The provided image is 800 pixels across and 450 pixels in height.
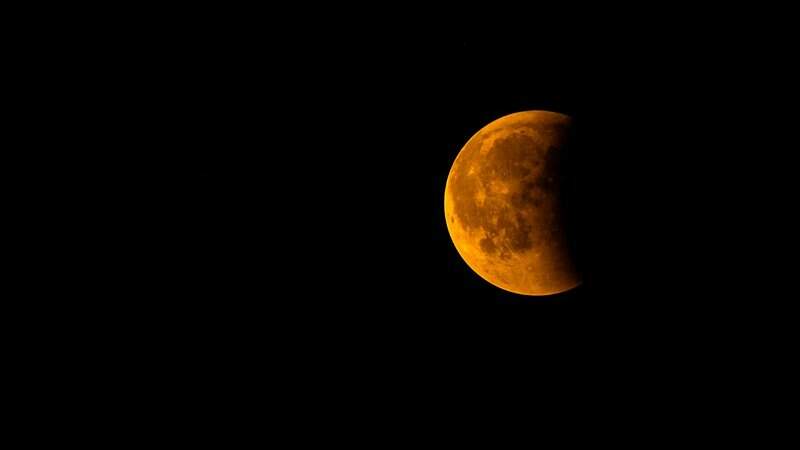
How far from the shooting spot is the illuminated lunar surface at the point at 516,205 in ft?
9.66

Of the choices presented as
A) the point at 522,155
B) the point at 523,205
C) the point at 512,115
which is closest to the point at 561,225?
the point at 523,205

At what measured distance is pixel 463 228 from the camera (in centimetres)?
330

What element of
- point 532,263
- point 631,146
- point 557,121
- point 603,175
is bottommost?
point 532,263

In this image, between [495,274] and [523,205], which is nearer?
[523,205]

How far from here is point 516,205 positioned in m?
2.95

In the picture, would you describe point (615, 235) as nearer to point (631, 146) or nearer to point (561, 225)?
point (561, 225)

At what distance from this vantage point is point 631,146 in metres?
3.07

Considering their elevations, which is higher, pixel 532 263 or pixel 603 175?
pixel 603 175

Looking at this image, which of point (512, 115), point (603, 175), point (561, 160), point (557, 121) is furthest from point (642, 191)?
point (512, 115)

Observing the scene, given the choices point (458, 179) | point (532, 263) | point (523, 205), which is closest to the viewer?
point (523, 205)

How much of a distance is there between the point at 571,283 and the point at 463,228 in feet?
2.86

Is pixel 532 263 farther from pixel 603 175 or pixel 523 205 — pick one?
pixel 603 175

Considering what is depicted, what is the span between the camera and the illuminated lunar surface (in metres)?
2.94

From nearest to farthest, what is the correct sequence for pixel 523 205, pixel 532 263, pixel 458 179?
pixel 523 205
pixel 532 263
pixel 458 179
